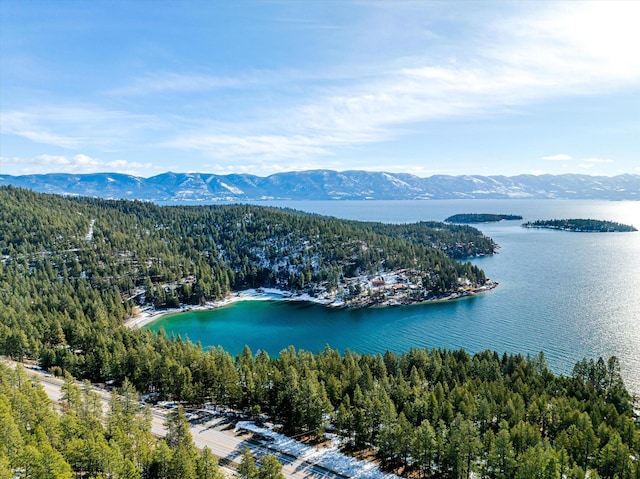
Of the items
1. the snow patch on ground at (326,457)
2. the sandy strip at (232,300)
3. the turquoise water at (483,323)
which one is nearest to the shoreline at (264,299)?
the sandy strip at (232,300)

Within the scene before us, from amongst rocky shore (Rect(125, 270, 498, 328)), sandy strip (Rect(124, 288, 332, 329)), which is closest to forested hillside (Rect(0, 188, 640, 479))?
sandy strip (Rect(124, 288, 332, 329))

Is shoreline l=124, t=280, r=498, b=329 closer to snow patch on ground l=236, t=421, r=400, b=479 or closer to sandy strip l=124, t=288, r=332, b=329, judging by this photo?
sandy strip l=124, t=288, r=332, b=329

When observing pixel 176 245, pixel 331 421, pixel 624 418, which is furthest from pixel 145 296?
pixel 624 418

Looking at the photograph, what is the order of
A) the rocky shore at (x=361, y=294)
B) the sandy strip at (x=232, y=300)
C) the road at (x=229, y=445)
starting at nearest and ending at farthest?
the road at (x=229, y=445)
the sandy strip at (x=232, y=300)
the rocky shore at (x=361, y=294)

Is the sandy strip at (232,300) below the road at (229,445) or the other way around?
below

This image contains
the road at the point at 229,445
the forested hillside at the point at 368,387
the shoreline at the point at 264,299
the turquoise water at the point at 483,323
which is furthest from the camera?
the shoreline at the point at 264,299

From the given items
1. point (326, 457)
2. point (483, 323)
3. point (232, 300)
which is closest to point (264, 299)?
point (232, 300)

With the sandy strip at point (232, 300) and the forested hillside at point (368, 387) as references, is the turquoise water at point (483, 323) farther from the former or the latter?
the forested hillside at point (368, 387)
